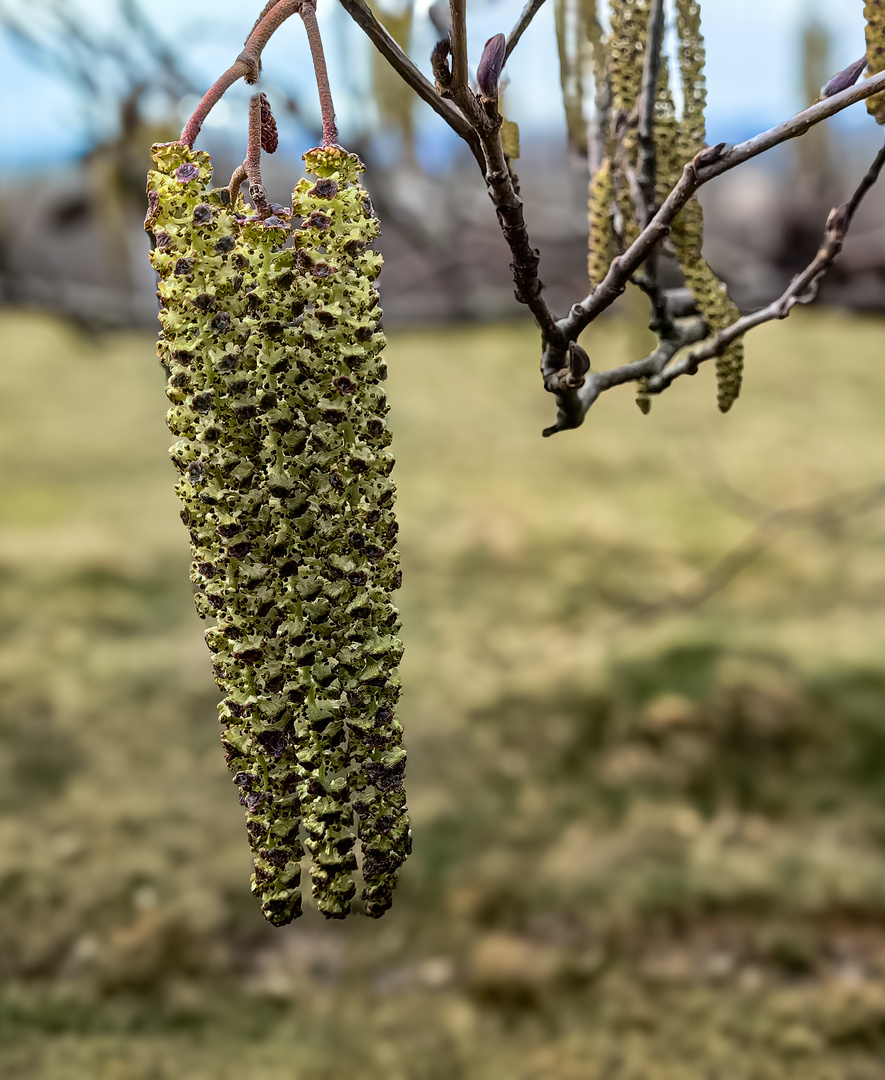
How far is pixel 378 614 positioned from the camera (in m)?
0.63

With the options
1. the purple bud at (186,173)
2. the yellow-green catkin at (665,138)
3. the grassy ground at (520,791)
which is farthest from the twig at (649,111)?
the grassy ground at (520,791)

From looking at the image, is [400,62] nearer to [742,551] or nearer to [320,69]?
[320,69]

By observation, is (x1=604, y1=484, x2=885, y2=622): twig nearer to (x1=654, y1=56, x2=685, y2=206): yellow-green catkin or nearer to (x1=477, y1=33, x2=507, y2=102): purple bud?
(x1=654, y1=56, x2=685, y2=206): yellow-green catkin

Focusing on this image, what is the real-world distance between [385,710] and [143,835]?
81.3 inches

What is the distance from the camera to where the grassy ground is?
85.5 inches

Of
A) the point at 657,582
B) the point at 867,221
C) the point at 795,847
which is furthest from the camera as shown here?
the point at 867,221

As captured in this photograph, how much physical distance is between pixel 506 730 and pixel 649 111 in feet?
6.97

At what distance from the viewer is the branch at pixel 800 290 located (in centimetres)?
72

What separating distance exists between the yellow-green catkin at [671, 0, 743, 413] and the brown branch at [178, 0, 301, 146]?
1.02 feet

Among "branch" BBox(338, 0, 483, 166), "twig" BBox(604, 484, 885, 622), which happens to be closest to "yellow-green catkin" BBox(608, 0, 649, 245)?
"branch" BBox(338, 0, 483, 166)

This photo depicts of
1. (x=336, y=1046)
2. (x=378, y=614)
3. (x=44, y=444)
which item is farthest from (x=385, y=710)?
(x=44, y=444)

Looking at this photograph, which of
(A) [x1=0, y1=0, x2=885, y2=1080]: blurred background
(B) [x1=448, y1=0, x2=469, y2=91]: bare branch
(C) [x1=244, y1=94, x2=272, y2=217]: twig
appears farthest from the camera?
(A) [x1=0, y1=0, x2=885, y2=1080]: blurred background

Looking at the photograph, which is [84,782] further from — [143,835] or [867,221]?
[867,221]

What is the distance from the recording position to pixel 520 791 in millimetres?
2619
